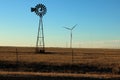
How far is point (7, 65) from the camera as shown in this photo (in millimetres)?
33531

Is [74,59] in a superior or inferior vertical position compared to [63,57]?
inferior

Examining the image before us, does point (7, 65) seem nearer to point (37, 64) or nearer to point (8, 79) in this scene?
point (37, 64)

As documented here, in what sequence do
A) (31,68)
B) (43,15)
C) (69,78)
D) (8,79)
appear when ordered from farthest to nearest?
(43,15) → (31,68) → (69,78) → (8,79)

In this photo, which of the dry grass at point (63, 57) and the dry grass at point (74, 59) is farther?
the dry grass at point (63, 57)

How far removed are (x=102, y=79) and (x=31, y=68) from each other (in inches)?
489

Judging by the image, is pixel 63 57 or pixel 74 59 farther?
pixel 63 57

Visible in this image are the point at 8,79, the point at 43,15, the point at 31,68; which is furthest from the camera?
the point at 43,15

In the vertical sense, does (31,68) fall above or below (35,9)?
below

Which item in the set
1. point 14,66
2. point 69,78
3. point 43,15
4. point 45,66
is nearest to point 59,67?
point 45,66

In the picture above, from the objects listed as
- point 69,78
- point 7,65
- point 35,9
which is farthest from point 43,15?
point 69,78

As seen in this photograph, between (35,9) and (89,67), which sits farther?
(35,9)

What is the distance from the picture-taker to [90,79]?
20000mm

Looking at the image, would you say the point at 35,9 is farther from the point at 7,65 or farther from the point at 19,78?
the point at 19,78

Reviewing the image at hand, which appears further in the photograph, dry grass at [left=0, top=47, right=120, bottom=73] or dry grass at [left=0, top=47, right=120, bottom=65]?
dry grass at [left=0, top=47, right=120, bottom=65]
